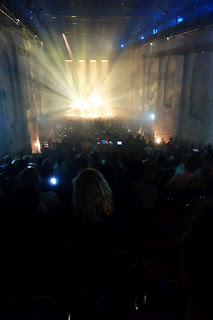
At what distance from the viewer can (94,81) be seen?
4044 cm

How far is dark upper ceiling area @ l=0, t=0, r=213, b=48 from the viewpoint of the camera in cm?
1569

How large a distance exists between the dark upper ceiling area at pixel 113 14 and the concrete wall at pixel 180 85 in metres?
1.21

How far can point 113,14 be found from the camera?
22.2 meters

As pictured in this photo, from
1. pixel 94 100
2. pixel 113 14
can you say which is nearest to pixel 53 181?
pixel 113 14

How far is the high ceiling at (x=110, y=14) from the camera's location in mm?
16053

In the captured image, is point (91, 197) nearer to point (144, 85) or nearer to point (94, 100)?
point (144, 85)

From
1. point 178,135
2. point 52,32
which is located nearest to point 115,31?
point 52,32

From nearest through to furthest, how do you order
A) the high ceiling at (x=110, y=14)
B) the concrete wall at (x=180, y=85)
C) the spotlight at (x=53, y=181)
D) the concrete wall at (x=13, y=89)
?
the spotlight at (x=53, y=181) < the concrete wall at (x=13, y=89) < the concrete wall at (x=180, y=85) < the high ceiling at (x=110, y=14)

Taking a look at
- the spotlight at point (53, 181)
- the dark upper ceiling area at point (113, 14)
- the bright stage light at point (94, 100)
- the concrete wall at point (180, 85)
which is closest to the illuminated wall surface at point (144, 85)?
the concrete wall at point (180, 85)

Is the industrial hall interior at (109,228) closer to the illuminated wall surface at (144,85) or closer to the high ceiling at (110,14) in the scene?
the illuminated wall surface at (144,85)

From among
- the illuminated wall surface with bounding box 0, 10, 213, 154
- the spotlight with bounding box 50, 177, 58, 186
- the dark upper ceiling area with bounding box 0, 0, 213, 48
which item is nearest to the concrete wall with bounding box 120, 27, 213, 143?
the illuminated wall surface with bounding box 0, 10, 213, 154

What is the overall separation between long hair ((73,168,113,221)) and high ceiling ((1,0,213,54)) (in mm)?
13180

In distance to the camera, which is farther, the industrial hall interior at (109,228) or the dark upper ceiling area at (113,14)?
the dark upper ceiling area at (113,14)

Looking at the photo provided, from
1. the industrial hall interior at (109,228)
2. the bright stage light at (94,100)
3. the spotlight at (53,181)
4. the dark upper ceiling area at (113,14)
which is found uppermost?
the dark upper ceiling area at (113,14)
